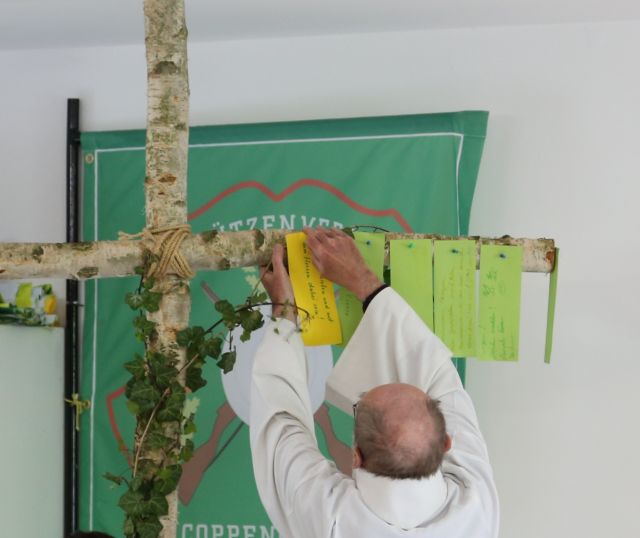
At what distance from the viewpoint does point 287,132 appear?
2650mm

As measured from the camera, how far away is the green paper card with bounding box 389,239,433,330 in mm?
1776

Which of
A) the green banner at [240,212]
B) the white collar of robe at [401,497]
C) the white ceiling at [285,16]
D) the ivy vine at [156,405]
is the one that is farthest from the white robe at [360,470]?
the white ceiling at [285,16]

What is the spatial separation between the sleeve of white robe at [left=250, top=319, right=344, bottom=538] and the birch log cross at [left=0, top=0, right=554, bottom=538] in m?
0.17

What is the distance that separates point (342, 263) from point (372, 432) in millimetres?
409

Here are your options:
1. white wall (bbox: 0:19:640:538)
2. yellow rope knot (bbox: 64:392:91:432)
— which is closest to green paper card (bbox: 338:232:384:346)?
white wall (bbox: 0:19:640:538)

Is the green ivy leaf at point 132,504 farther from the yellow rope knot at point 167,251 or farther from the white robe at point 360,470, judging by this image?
the yellow rope knot at point 167,251

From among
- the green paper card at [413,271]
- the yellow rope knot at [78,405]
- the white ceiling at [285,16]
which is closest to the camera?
the green paper card at [413,271]

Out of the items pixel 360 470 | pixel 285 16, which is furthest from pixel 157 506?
pixel 285 16

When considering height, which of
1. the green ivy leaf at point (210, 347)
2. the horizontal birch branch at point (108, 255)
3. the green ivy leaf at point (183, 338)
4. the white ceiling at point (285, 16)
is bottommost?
the green ivy leaf at point (210, 347)

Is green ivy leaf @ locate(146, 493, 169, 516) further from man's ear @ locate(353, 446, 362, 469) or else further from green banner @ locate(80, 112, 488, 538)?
green banner @ locate(80, 112, 488, 538)

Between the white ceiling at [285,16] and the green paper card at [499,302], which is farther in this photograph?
the white ceiling at [285,16]

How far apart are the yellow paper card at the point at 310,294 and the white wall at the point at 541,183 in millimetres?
1006

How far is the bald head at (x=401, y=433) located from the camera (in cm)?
141

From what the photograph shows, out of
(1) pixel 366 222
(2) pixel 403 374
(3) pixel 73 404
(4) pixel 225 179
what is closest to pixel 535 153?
(1) pixel 366 222
